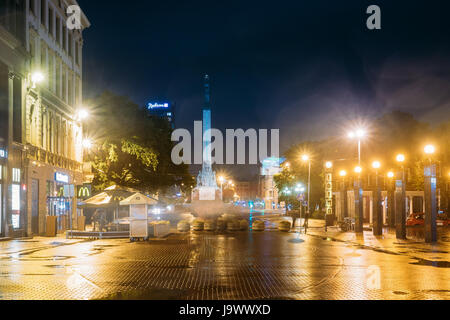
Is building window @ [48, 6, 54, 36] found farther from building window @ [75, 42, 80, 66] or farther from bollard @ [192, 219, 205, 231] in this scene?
bollard @ [192, 219, 205, 231]

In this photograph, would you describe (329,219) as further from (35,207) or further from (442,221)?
(35,207)

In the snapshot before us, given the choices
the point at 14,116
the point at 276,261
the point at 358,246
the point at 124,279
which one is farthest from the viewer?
the point at 14,116

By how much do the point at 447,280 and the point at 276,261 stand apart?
6151mm

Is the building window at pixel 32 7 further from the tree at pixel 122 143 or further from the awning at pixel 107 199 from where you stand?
the tree at pixel 122 143

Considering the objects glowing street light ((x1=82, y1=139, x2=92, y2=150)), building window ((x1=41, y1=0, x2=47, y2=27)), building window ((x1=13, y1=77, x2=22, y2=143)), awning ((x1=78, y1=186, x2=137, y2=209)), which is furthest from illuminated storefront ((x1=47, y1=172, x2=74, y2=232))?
building window ((x1=41, y1=0, x2=47, y2=27))

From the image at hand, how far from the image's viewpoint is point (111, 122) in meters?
49.8

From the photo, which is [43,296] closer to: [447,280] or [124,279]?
[124,279]

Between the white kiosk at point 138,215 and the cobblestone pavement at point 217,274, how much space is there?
497 cm

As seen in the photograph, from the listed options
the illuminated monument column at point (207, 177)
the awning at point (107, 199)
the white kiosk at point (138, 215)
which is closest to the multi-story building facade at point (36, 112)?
the awning at point (107, 199)

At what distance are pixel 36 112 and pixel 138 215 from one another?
9.34 metres

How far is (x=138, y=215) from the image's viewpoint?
2956 centimetres

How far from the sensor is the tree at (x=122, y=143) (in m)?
49.9
